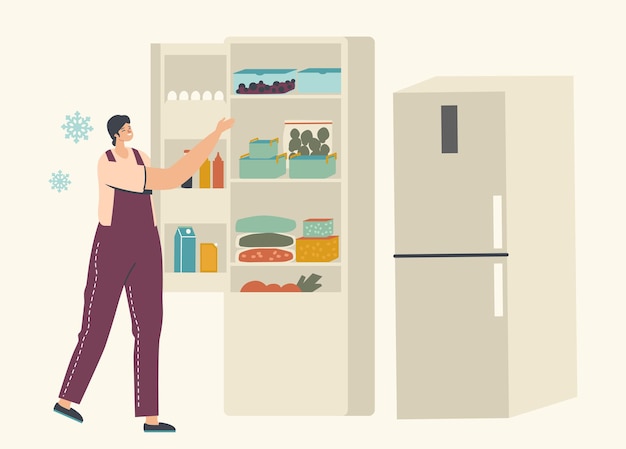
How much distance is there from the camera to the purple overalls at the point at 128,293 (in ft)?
31.9

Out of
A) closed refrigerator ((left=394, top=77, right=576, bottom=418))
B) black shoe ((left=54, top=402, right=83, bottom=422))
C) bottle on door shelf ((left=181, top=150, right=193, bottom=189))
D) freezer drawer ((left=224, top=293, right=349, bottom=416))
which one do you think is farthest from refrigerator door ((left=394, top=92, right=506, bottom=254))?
black shoe ((left=54, top=402, right=83, bottom=422))

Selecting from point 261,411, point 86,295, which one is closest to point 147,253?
point 86,295

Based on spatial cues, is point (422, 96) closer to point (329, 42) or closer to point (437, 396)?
point (329, 42)

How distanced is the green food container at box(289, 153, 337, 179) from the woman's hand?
1.75 ft

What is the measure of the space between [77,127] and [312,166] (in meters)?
1.75

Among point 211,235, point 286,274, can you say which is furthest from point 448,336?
point 211,235

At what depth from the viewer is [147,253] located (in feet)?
32.2

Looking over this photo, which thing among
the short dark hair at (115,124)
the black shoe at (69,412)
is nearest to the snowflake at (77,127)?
the short dark hair at (115,124)

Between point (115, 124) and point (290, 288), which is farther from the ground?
point (115, 124)

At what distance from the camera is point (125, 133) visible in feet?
32.4

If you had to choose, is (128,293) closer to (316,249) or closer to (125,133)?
(125,133)

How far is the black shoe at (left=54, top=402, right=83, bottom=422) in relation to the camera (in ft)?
32.3

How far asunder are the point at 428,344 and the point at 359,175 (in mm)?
1343

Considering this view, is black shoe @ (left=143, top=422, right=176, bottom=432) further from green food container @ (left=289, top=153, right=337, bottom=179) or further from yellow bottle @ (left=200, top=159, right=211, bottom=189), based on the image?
green food container @ (left=289, top=153, right=337, bottom=179)
